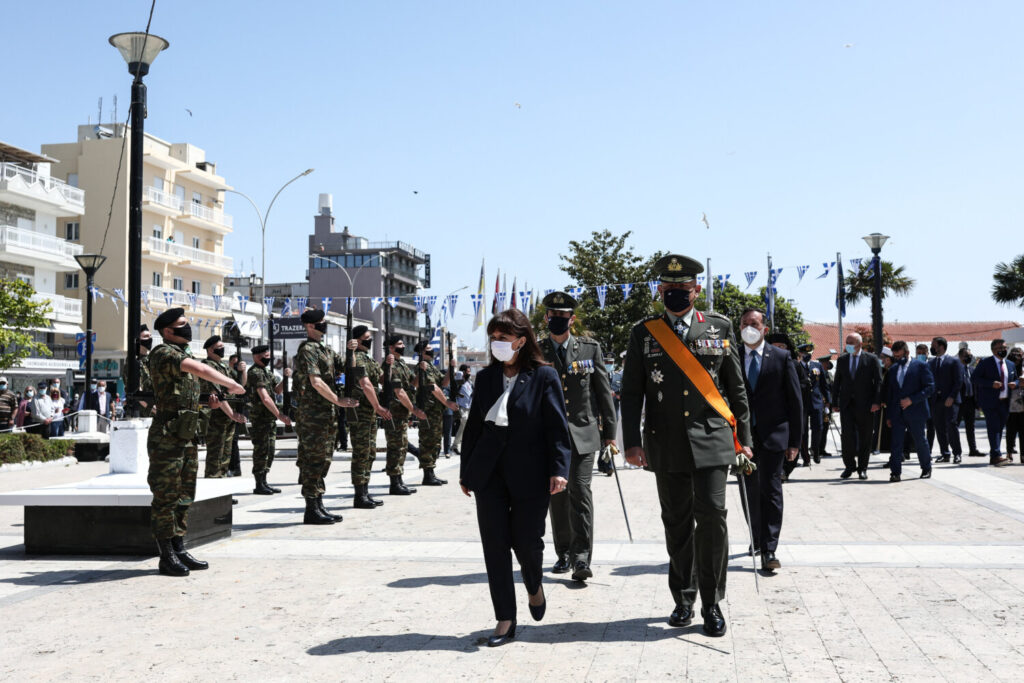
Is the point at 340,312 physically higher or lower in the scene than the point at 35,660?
higher

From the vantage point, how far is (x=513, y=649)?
486 cm

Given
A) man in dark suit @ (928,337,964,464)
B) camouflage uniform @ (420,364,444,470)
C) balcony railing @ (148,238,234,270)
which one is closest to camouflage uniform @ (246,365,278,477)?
camouflage uniform @ (420,364,444,470)

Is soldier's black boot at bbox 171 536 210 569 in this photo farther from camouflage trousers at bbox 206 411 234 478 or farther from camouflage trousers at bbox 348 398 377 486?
camouflage trousers at bbox 206 411 234 478

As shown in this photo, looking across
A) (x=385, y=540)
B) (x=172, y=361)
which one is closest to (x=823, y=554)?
(x=385, y=540)

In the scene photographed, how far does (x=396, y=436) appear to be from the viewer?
39.3 feet

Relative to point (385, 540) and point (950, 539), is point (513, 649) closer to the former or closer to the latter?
point (385, 540)

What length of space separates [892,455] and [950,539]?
5.19 m

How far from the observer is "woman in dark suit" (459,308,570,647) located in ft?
16.4

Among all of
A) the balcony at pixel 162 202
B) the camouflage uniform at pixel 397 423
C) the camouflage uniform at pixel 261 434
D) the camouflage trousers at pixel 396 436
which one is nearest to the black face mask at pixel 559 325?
the camouflage uniform at pixel 397 423

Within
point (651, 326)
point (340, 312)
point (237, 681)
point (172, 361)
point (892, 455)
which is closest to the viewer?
point (237, 681)

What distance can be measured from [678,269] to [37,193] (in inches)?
1910

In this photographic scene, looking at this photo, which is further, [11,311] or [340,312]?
[340,312]

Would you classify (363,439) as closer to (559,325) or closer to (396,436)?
(396,436)

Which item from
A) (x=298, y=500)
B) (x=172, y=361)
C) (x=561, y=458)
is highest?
(x=172, y=361)
